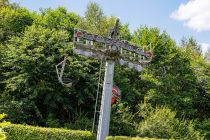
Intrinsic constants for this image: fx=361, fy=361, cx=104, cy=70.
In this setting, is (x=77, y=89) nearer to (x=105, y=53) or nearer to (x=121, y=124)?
(x=121, y=124)

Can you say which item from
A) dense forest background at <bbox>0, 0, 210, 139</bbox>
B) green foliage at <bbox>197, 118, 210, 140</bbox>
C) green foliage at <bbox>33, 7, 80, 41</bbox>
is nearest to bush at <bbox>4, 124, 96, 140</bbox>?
dense forest background at <bbox>0, 0, 210, 139</bbox>

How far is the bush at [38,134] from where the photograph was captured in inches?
482

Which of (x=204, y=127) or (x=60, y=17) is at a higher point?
(x=60, y=17)

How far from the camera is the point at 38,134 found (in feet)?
40.6

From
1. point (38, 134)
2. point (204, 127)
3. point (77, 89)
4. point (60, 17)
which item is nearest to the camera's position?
point (38, 134)

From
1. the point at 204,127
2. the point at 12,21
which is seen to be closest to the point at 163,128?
the point at 204,127

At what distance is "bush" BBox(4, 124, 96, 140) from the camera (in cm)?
1223

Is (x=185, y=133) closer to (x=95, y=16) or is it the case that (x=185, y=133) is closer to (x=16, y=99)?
(x=16, y=99)

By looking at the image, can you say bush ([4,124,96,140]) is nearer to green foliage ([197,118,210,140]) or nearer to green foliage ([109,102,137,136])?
green foliage ([109,102,137,136])

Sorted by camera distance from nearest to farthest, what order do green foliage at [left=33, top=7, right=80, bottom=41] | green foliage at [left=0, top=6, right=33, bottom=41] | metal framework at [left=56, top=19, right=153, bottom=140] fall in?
1. metal framework at [left=56, top=19, right=153, bottom=140]
2. green foliage at [left=0, top=6, right=33, bottom=41]
3. green foliage at [left=33, top=7, right=80, bottom=41]

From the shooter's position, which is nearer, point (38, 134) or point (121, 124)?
point (38, 134)

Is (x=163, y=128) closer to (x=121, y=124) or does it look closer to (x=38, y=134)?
(x=121, y=124)

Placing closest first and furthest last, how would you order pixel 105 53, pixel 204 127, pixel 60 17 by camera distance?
pixel 105 53 → pixel 204 127 → pixel 60 17

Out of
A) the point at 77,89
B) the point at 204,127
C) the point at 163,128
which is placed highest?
the point at 77,89
